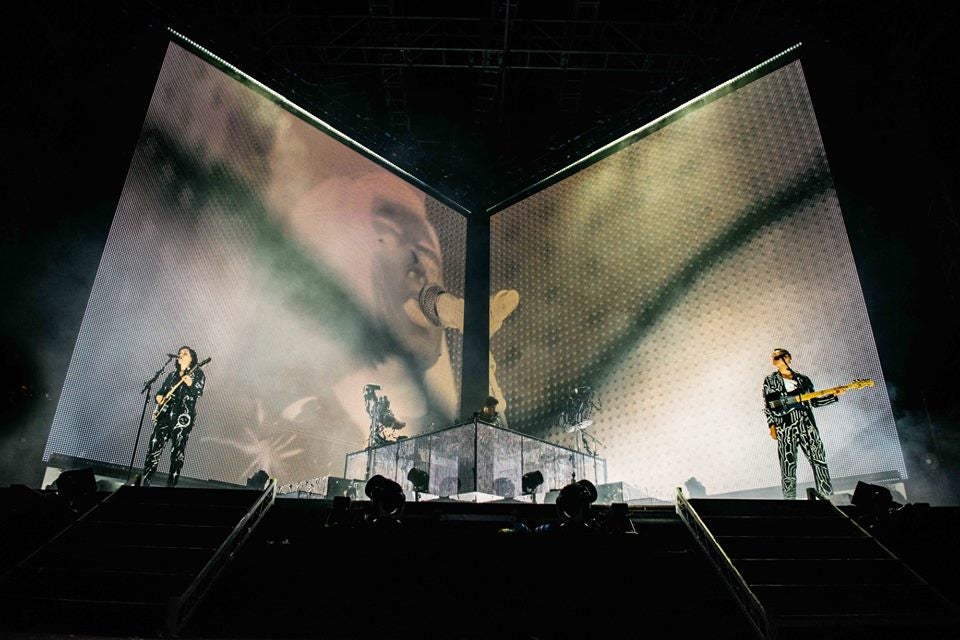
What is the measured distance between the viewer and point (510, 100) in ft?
41.0

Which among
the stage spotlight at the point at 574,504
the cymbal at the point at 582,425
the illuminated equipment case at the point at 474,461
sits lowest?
the stage spotlight at the point at 574,504

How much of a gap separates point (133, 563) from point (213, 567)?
669 millimetres

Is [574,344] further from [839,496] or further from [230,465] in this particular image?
[230,465]

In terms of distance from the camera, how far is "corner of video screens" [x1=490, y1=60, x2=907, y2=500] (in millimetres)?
8594

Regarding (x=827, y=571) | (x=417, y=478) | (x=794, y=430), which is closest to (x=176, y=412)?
(x=417, y=478)

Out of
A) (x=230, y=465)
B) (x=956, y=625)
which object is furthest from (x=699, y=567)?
(x=230, y=465)

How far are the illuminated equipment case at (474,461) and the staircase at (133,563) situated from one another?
135 inches

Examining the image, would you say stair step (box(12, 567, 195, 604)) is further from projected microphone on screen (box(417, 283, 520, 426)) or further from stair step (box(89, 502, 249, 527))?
projected microphone on screen (box(417, 283, 520, 426))

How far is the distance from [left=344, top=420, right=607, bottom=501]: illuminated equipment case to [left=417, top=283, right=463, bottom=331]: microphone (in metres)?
4.42

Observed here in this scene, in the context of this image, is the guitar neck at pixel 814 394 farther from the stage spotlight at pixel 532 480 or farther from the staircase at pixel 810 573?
the stage spotlight at pixel 532 480

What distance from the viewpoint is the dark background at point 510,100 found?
23.5 feet

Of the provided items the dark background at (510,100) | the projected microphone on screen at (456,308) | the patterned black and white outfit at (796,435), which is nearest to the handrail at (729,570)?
the patterned black and white outfit at (796,435)

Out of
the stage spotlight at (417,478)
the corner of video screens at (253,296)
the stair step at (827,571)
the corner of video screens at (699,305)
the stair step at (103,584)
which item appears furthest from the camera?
the corner of video screens at (699,305)

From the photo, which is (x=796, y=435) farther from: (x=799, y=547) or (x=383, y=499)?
(x=383, y=499)
